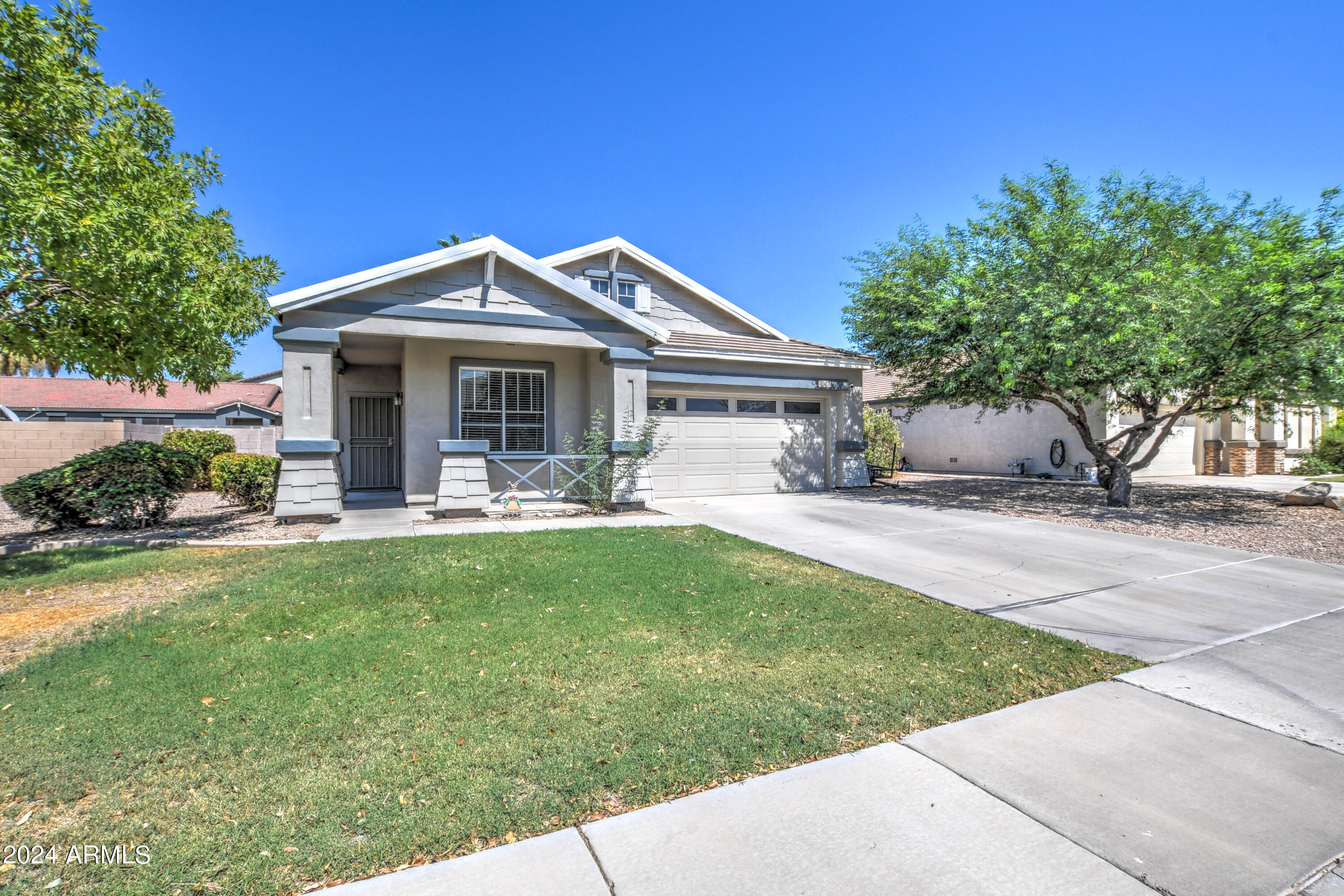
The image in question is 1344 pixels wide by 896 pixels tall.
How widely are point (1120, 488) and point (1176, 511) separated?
3.15 ft

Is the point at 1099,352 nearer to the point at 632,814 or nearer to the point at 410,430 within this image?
the point at 632,814

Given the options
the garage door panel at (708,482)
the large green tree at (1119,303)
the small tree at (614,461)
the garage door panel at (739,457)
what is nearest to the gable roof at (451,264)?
the small tree at (614,461)

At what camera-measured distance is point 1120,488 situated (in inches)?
477

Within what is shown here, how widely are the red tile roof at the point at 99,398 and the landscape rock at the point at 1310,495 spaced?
2808 centimetres

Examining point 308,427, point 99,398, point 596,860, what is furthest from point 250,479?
point 99,398

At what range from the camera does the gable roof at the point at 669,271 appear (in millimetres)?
15047

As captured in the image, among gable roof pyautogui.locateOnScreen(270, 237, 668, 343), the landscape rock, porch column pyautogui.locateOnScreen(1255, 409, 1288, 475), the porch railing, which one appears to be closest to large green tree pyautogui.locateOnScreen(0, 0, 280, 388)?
gable roof pyautogui.locateOnScreen(270, 237, 668, 343)

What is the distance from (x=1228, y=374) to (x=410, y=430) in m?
14.2

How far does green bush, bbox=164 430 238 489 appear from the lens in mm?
15375

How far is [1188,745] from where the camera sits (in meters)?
3.12

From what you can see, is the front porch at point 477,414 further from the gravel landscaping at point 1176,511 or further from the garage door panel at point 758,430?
the gravel landscaping at point 1176,511

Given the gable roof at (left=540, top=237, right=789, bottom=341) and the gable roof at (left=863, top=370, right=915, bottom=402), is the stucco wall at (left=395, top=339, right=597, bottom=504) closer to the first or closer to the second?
the gable roof at (left=540, top=237, right=789, bottom=341)

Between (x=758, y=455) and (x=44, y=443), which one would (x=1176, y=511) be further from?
(x=44, y=443)

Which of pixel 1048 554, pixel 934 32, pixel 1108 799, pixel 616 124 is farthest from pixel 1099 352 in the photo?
pixel 616 124
